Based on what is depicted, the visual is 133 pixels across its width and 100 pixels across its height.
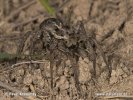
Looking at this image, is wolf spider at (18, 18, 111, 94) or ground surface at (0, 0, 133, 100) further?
wolf spider at (18, 18, 111, 94)

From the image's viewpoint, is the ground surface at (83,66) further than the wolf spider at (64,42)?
No

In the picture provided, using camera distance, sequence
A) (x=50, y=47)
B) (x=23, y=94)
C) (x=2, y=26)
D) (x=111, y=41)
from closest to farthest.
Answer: (x=23, y=94), (x=50, y=47), (x=111, y=41), (x=2, y=26)

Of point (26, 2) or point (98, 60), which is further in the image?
point (26, 2)

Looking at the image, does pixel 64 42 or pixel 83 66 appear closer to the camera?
pixel 83 66

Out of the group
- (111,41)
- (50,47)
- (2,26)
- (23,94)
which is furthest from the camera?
(2,26)

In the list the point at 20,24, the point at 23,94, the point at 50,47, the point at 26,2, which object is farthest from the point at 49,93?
the point at 26,2

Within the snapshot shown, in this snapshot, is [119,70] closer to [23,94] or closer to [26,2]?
→ [23,94]

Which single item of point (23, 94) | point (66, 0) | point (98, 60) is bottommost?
point (23, 94)

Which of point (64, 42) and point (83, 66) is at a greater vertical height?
point (64, 42)
